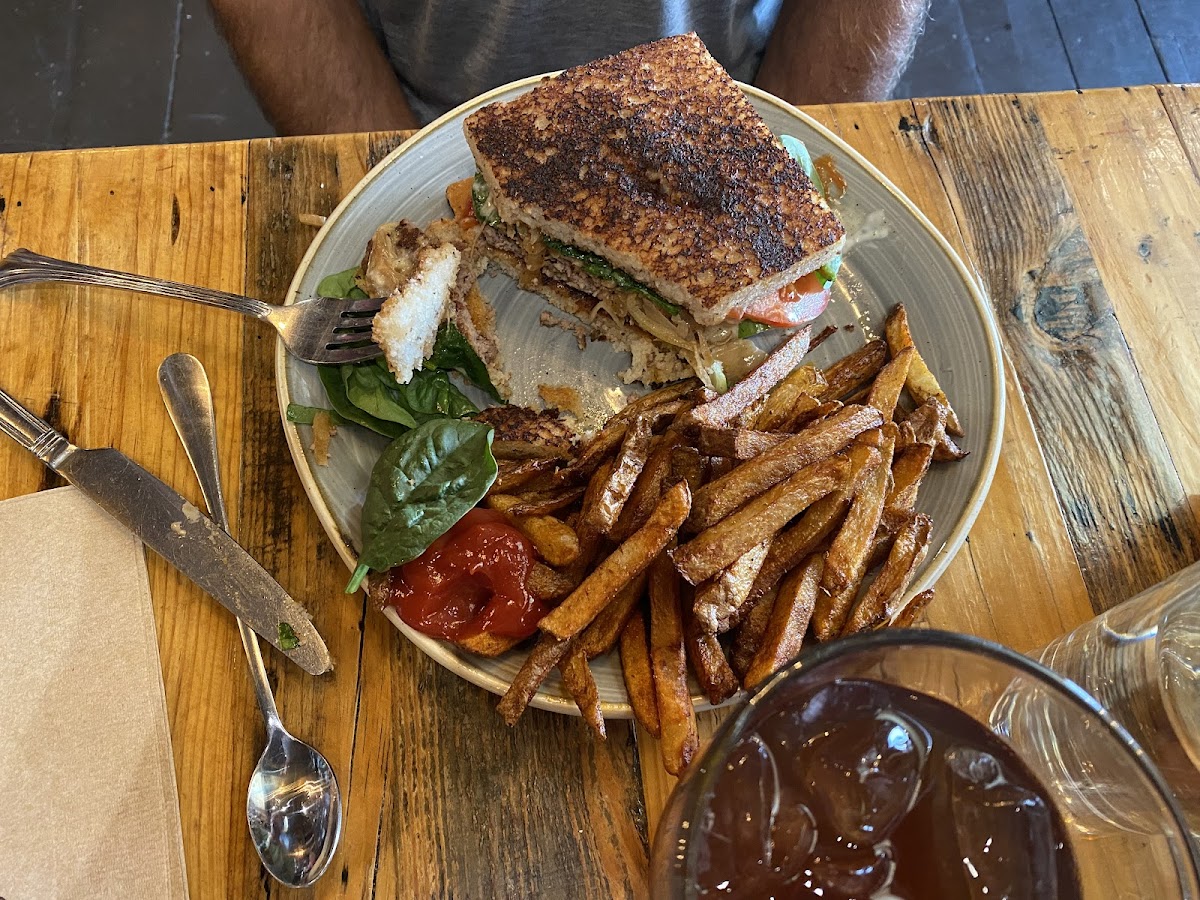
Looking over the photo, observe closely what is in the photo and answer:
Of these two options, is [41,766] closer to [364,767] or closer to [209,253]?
[364,767]

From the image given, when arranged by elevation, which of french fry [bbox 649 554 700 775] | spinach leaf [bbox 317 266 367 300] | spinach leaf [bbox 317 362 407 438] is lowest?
spinach leaf [bbox 317 362 407 438]

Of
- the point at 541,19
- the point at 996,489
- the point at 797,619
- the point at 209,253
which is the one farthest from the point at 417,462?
the point at 541,19

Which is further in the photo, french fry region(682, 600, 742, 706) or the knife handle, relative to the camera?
the knife handle

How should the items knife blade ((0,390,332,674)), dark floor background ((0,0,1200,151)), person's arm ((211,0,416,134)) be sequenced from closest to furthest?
knife blade ((0,390,332,674)) → person's arm ((211,0,416,134)) → dark floor background ((0,0,1200,151))

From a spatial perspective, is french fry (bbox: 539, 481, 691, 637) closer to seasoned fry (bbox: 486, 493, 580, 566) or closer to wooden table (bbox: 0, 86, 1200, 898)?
seasoned fry (bbox: 486, 493, 580, 566)

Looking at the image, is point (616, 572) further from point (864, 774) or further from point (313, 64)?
point (313, 64)

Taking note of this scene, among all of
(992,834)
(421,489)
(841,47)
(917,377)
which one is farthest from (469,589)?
(841,47)

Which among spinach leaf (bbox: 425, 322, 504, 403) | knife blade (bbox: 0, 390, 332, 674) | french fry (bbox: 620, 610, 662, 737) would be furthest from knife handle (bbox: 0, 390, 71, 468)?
french fry (bbox: 620, 610, 662, 737)
